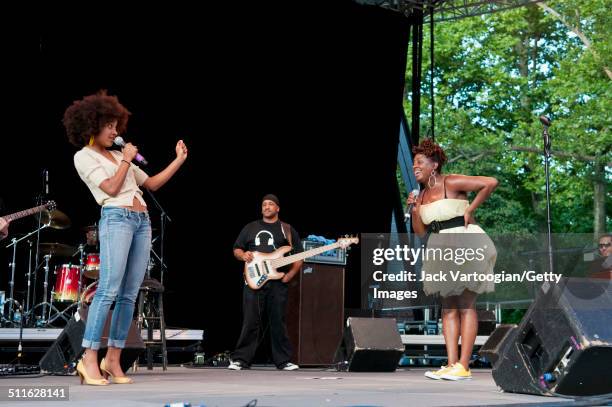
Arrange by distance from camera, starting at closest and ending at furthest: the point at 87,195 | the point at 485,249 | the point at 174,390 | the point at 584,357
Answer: the point at 584,357, the point at 174,390, the point at 485,249, the point at 87,195

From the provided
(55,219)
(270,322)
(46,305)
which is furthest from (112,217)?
(46,305)

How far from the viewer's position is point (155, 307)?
354 inches

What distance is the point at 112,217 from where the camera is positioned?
4754mm

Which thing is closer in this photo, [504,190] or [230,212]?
[230,212]

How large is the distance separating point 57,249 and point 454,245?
223 inches

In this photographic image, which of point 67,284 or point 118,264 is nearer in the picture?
point 118,264

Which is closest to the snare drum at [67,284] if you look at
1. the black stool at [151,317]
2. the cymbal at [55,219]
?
the cymbal at [55,219]

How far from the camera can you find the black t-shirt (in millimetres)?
8383

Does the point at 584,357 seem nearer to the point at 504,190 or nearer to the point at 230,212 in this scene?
the point at 230,212

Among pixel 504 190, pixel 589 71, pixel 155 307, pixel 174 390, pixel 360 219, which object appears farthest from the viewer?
pixel 504 190

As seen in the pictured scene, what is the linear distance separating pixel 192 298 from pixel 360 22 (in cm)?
422

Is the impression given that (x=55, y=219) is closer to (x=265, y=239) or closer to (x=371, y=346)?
(x=265, y=239)

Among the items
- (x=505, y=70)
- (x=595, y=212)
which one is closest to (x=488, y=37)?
(x=505, y=70)

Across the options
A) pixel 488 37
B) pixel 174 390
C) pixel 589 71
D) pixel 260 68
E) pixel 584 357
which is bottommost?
pixel 174 390
